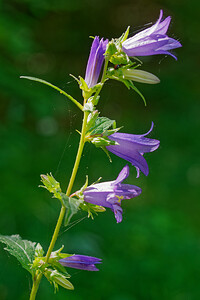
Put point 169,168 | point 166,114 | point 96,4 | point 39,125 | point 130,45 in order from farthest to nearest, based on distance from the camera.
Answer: point 96,4 < point 166,114 < point 169,168 < point 39,125 < point 130,45

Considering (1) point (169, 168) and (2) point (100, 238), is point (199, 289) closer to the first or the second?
(2) point (100, 238)

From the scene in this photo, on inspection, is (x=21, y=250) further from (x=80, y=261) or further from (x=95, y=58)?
(x=95, y=58)

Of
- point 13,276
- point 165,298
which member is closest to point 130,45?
point 13,276

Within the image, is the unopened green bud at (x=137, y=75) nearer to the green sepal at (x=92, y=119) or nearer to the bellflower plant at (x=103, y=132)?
the bellflower plant at (x=103, y=132)

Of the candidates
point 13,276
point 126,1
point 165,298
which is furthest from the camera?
point 126,1

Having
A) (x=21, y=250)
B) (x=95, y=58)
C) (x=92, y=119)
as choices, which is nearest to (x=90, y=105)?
(x=92, y=119)

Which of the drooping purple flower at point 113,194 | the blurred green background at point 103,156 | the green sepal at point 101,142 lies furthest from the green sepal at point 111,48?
the blurred green background at point 103,156
